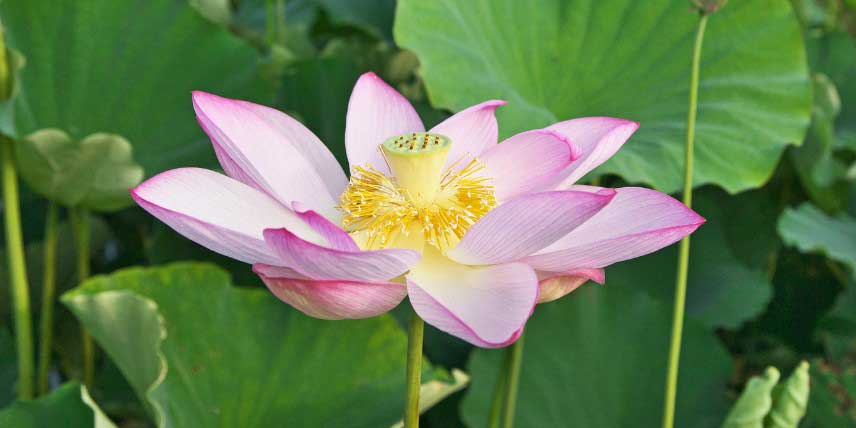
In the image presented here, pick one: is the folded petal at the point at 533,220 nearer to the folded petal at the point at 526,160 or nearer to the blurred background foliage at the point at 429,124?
the folded petal at the point at 526,160

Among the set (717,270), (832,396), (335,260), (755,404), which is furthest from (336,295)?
(717,270)

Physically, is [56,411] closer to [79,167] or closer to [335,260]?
[79,167]

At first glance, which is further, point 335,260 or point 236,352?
point 236,352

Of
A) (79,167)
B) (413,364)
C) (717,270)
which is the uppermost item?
(413,364)

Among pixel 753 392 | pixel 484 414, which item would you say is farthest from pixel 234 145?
pixel 484 414

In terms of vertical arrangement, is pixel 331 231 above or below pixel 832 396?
above

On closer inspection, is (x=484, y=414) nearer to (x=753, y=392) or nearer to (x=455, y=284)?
(x=753, y=392)

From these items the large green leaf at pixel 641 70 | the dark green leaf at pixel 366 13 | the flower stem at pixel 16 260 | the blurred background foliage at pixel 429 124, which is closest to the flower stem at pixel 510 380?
the blurred background foliage at pixel 429 124
